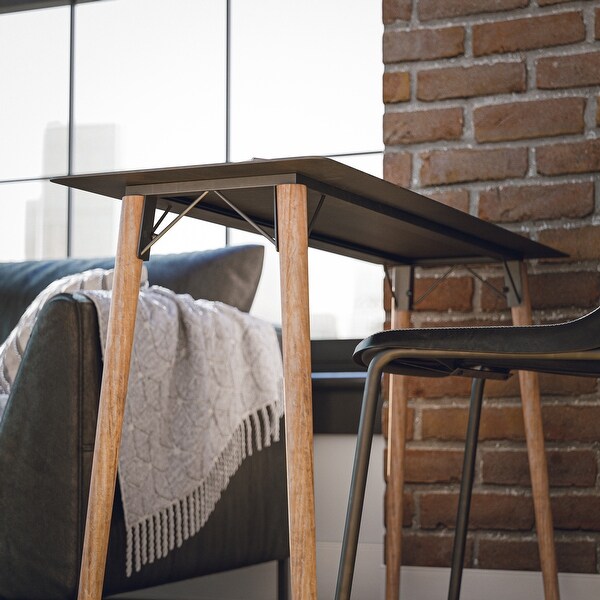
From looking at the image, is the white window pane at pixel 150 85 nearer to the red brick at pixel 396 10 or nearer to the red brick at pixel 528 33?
the red brick at pixel 396 10

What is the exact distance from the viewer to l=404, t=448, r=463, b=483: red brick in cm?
209

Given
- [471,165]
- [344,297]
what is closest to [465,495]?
Result: [471,165]

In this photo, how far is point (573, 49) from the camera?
80.3 inches

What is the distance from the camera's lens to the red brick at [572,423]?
79.4 inches

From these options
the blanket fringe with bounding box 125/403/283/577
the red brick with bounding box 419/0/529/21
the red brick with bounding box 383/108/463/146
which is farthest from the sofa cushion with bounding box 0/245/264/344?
the red brick with bounding box 419/0/529/21

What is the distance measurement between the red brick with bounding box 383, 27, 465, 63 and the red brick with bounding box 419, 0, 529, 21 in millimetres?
33

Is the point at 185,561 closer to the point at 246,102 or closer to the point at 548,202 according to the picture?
the point at 548,202

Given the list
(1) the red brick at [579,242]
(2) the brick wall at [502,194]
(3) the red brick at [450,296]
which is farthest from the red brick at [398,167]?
(1) the red brick at [579,242]

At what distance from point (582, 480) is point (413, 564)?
0.41 m

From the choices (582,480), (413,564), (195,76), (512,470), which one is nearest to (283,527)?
(413,564)

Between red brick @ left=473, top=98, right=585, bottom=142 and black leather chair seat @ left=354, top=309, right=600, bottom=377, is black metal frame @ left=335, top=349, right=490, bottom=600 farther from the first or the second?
red brick @ left=473, top=98, right=585, bottom=142

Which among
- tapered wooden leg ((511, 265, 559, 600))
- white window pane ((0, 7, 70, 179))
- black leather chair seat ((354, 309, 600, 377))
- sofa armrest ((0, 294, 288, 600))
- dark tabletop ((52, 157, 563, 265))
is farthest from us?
white window pane ((0, 7, 70, 179))

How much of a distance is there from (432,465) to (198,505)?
1.76 ft

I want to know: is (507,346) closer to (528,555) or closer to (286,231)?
(286,231)
